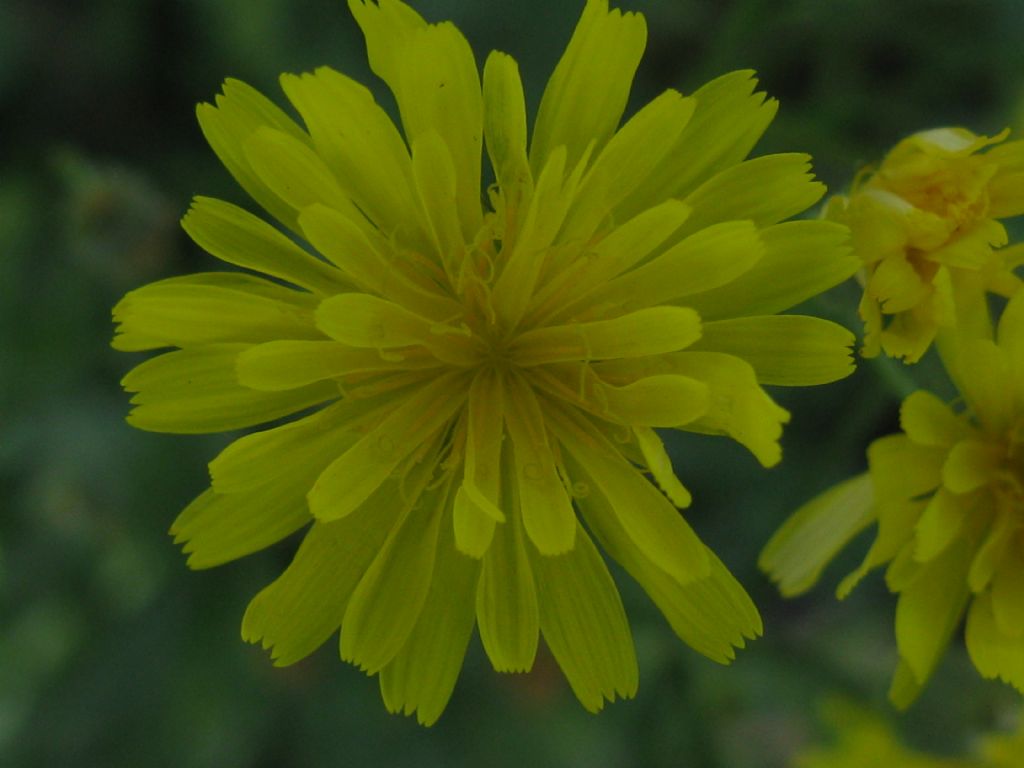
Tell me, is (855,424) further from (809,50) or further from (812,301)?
(809,50)

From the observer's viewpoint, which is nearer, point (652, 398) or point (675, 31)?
point (652, 398)

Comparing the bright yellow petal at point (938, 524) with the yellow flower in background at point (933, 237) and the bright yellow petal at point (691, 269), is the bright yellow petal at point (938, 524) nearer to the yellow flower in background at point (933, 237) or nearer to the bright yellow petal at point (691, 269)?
the yellow flower in background at point (933, 237)

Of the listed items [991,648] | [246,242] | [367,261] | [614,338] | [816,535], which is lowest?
[991,648]

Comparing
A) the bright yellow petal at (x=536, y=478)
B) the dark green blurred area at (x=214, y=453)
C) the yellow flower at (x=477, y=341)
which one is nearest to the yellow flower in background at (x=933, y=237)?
the yellow flower at (x=477, y=341)

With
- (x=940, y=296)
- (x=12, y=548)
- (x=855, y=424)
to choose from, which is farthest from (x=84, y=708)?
(x=940, y=296)

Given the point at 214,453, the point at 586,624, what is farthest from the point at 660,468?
the point at 214,453

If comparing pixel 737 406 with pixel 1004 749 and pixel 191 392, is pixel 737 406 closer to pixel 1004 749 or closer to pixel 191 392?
pixel 191 392
